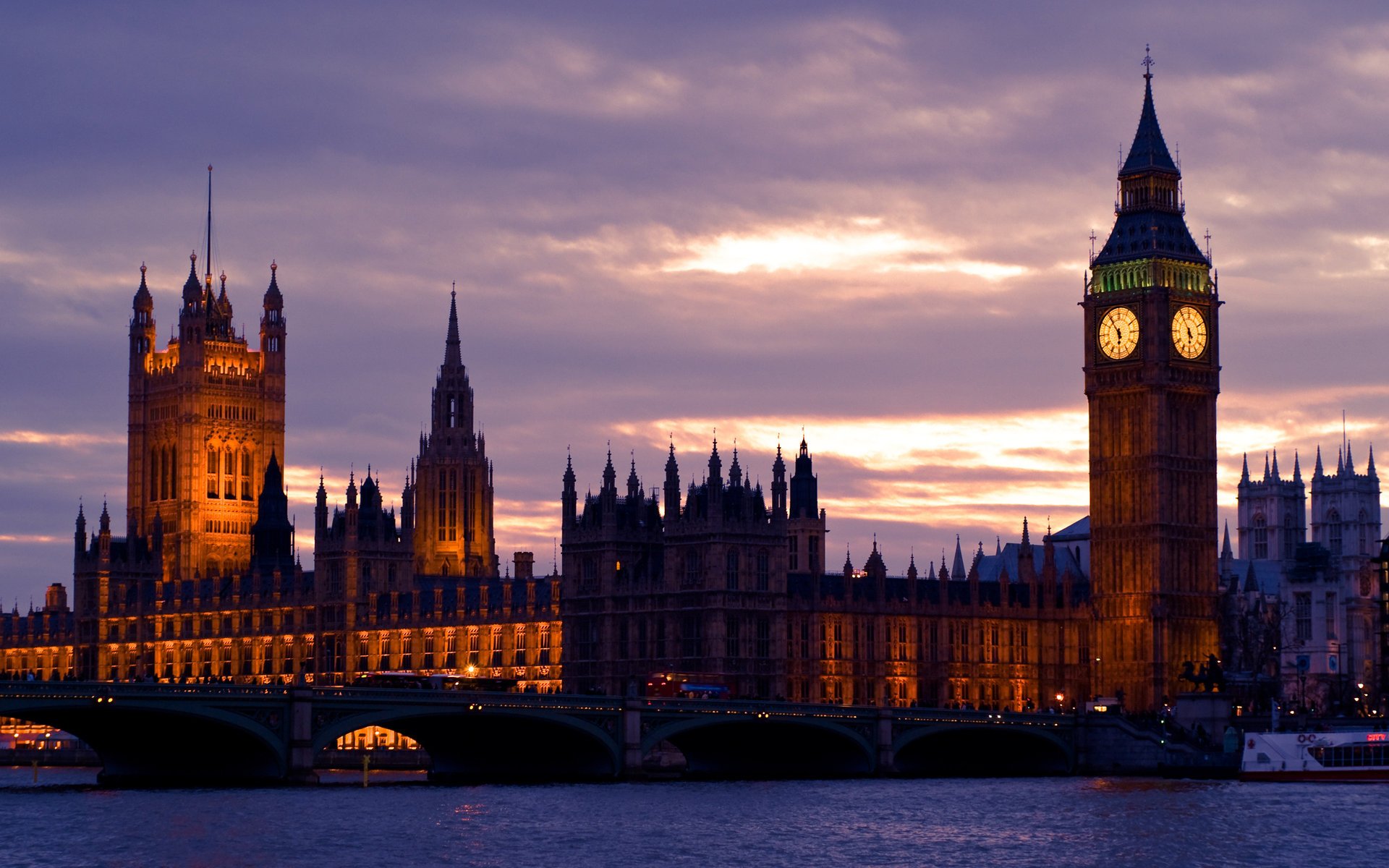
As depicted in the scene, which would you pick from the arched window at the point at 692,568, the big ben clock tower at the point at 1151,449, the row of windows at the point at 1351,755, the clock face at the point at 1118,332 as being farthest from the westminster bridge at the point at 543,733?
the clock face at the point at 1118,332

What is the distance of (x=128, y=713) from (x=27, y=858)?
2655 cm

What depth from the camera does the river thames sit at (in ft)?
327

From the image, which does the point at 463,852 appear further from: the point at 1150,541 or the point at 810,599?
the point at 1150,541

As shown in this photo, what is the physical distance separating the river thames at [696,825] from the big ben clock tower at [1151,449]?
4600 centimetres

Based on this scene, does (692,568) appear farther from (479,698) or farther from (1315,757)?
(479,698)

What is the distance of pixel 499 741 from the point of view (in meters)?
142

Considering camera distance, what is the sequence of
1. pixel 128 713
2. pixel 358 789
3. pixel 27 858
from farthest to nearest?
pixel 358 789 → pixel 128 713 → pixel 27 858

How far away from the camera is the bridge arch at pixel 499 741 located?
424ft

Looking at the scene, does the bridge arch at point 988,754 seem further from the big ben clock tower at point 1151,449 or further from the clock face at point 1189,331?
the clock face at point 1189,331

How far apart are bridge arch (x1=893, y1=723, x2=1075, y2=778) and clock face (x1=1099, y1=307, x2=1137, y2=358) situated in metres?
38.3

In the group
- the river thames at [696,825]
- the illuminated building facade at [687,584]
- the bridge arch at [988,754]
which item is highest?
the illuminated building facade at [687,584]

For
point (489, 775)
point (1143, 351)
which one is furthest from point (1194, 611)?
point (489, 775)

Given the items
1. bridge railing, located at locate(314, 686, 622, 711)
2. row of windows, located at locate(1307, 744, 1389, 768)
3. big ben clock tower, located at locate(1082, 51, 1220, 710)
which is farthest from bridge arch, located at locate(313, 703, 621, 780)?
big ben clock tower, located at locate(1082, 51, 1220, 710)

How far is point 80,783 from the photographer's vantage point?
147 m
